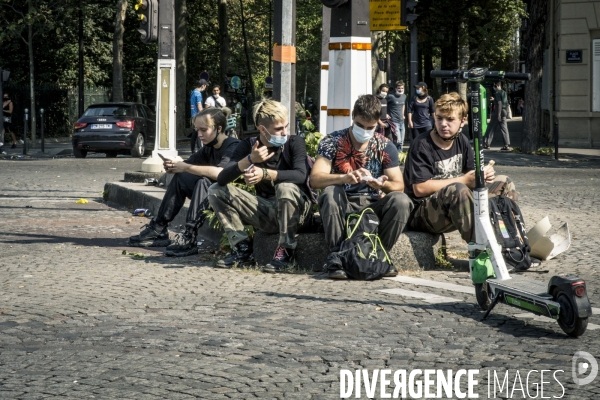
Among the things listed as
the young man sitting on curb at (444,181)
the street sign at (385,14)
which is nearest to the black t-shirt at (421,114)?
the street sign at (385,14)

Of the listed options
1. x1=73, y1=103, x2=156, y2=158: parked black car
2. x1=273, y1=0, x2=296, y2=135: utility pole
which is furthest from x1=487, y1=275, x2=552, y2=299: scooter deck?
x1=73, y1=103, x2=156, y2=158: parked black car

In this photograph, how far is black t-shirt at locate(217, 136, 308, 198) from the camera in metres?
8.46

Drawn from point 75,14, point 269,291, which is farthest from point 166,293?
point 75,14

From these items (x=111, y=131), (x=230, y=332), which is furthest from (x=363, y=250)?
(x=111, y=131)

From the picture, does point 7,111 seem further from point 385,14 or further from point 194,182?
point 194,182

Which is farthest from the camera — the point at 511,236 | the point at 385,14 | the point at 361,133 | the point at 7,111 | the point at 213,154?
the point at 7,111

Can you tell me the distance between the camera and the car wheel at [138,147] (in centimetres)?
2739

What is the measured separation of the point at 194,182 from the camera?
9.86 metres

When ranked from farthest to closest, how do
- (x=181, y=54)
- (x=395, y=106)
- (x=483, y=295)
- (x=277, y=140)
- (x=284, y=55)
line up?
(x=181, y=54) < (x=395, y=106) < (x=284, y=55) < (x=277, y=140) < (x=483, y=295)

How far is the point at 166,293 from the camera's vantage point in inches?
291

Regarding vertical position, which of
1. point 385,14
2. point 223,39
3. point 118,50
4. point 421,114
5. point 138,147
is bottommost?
point 138,147

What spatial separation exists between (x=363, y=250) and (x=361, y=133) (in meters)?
0.95

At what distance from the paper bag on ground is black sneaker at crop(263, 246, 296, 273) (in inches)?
80.3

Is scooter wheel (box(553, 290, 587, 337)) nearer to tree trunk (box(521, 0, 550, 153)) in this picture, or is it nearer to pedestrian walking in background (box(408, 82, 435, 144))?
pedestrian walking in background (box(408, 82, 435, 144))
